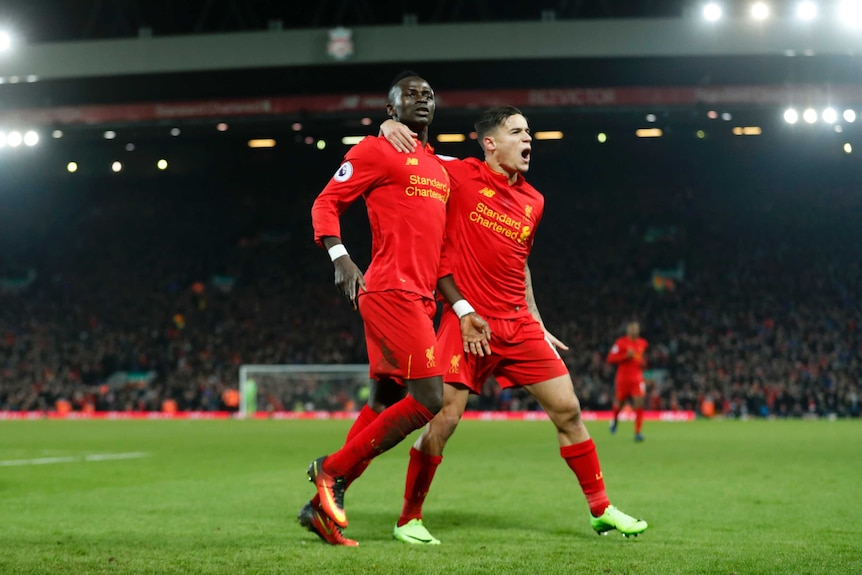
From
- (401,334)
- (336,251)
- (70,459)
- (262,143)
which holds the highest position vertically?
(262,143)

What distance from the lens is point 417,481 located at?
20.1ft

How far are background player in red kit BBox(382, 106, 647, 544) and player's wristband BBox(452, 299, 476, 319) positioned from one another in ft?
0.62

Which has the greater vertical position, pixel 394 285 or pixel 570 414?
pixel 394 285

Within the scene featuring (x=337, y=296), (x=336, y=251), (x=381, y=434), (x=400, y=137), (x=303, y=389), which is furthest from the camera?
(x=337, y=296)

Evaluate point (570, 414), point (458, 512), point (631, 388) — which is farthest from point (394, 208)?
point (631, 388)

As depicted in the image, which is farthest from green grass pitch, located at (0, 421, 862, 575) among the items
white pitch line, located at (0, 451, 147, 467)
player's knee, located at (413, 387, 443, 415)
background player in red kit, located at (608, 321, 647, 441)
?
background player in red kit, located at (608, 321, 647, 441)

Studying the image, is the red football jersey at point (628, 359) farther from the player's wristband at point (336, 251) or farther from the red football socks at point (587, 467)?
the player's wristband at point (336, 251)

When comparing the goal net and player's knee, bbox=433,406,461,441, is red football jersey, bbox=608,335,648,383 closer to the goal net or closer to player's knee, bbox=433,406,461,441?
player's knee, bbox=433,406,461,441

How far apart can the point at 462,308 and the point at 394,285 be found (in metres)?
0.51

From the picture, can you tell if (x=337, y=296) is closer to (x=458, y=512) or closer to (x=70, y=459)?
(x=70, y=459)

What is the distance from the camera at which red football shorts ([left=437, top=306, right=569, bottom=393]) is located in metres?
6.04

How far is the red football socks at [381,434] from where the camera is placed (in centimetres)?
555

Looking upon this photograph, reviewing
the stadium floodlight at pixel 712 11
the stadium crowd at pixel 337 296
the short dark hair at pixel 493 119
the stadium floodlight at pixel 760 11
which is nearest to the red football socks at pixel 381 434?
the short dark hair at pixel 493 119

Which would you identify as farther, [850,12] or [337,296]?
[337,296]
